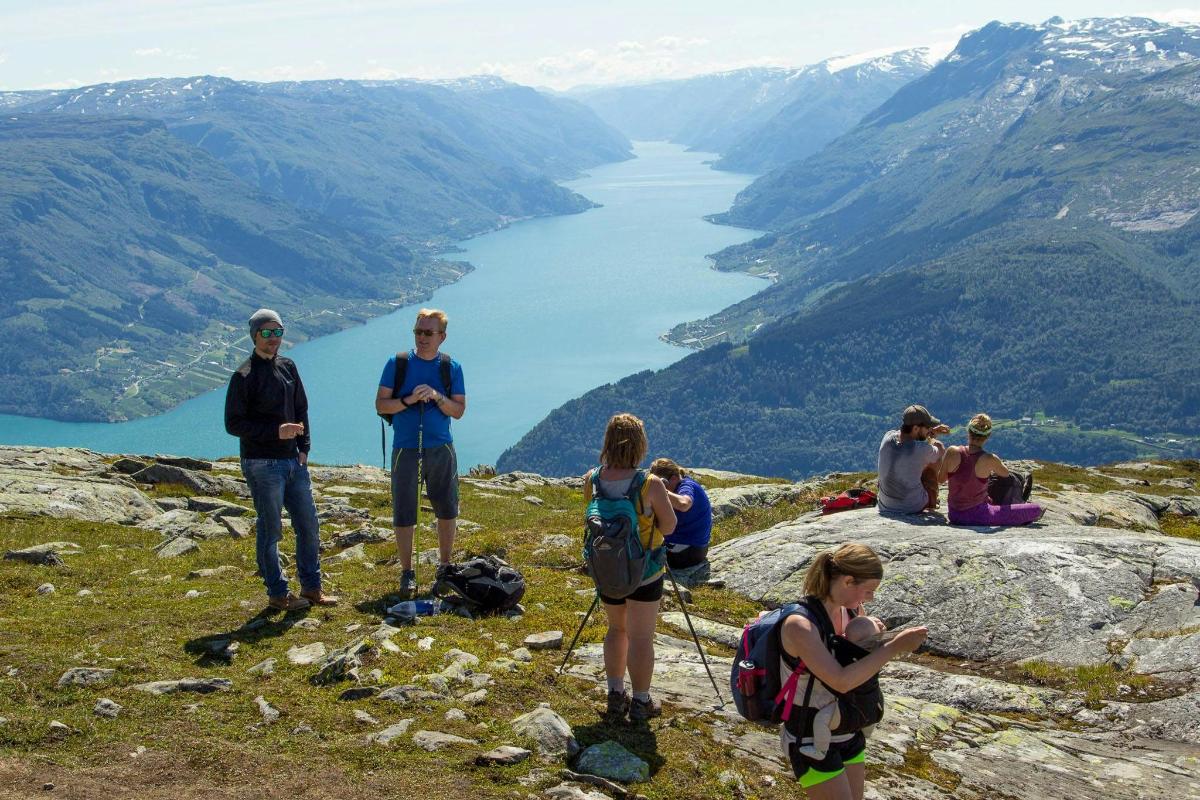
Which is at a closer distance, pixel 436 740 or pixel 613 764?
pixel 613 764

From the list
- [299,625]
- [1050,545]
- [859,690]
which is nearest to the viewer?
[859,690]

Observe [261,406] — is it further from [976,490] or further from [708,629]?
[976,490]

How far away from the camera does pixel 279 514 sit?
1356cm

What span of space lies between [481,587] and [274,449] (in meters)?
3.63

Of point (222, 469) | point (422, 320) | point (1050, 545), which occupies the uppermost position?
point (422, 320)

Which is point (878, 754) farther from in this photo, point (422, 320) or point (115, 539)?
point (115, 539)

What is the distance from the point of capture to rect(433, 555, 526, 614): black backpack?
13.8m

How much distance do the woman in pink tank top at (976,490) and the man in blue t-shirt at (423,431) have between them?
9.56 m

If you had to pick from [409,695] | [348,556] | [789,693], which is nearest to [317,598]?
[409,695]

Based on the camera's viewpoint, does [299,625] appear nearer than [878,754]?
No

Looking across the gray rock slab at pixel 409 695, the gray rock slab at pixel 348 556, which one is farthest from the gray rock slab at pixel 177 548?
the gray rock slab at pixel 409 695

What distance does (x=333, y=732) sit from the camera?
30.9 feet

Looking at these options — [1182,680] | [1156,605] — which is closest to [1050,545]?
[1156,605]

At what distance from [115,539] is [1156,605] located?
19.7m
